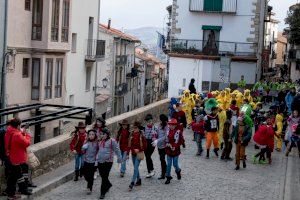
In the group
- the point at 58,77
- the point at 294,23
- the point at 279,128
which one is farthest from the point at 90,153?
A: the point at 294,23

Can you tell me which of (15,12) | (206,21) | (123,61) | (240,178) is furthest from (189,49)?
(240,178)

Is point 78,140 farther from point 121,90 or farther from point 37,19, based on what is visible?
point 121,90

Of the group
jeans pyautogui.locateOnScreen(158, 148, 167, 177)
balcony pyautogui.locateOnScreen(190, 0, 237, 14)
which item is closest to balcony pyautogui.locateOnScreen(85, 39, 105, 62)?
balcony pyautogui.locateOnScreen(190, 0, 237, 14)

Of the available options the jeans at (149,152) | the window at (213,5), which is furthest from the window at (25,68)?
the jeans at (149,152)

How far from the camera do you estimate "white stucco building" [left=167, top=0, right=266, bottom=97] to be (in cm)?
4331

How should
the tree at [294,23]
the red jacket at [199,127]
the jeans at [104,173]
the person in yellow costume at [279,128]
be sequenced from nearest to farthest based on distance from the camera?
1. the jeans at [104,173]
2. the red jacket at [199,127]
3. the person in yellow costume at [279,128]
4. the tree at [294,23]

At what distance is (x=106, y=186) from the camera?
42.8 ft

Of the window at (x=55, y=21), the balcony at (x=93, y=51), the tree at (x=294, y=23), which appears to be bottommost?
the balcony at (x=93, y=51)

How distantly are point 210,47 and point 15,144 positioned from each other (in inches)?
1316

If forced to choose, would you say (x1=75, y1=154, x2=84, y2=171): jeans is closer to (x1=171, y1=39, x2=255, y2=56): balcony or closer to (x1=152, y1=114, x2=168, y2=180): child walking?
(x1=152, y1=114, x2=168, y2=180): child walking

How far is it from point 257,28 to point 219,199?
31679 millimetres

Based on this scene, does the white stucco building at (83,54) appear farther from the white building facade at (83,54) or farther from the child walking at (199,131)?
the child walking at (199,131)

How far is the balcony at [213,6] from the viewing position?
44062mm

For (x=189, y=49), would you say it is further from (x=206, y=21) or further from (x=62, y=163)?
(x=62, y=163)
